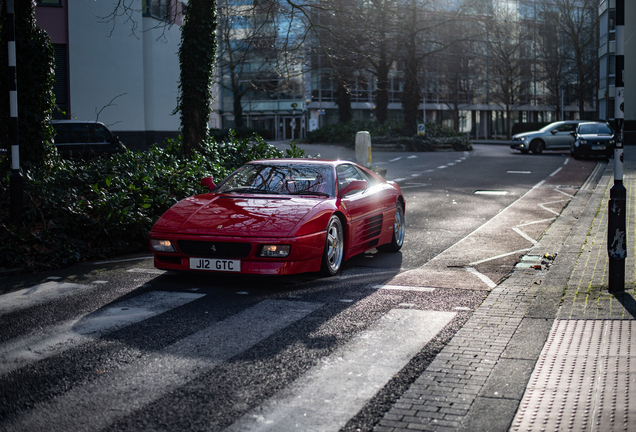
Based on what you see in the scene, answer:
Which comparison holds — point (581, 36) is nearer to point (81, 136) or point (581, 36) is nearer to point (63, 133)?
point (81, 136)

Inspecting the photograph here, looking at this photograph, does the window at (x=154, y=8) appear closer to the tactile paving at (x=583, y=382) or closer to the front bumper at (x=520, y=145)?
the front bumper at (x=520, y=145)

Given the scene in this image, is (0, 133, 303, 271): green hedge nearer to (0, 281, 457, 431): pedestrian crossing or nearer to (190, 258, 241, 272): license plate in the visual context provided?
(0, 281, 457, 431): pedestrian crossing

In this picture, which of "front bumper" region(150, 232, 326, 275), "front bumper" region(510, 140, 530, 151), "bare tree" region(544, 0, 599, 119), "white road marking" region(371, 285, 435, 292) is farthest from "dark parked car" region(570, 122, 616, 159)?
"bare tree" region(544, 0, 599, 119)

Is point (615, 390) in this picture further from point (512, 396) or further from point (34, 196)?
point (34, 196)

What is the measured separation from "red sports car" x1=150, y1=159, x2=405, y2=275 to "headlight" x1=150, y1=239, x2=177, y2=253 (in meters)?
0.01

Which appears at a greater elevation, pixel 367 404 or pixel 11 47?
pixel 11 47

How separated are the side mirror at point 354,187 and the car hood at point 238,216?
0.43 metres

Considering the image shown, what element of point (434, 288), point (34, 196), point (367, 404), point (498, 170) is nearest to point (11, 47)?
point (34, 196)

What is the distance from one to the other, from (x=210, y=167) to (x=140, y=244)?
3740 millimetres

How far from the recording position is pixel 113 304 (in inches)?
258

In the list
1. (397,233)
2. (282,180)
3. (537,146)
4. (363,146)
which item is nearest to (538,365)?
(282,180)

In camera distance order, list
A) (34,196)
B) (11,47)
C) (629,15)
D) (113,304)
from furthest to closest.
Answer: (629,15)
(34,196)
(11,47)
(113,304)

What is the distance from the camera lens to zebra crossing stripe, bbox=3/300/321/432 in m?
3.82

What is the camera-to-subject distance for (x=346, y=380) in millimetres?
4398
